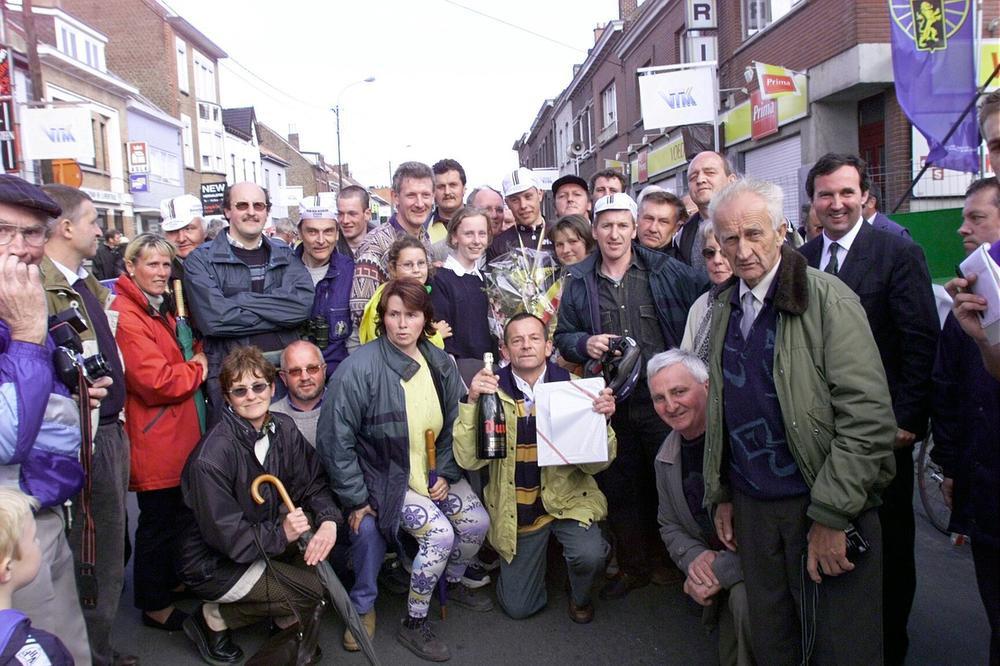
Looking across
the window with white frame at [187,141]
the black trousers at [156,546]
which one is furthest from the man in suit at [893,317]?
the window with white frame at [187,141]

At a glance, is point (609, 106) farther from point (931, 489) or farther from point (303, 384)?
point (303, 384)

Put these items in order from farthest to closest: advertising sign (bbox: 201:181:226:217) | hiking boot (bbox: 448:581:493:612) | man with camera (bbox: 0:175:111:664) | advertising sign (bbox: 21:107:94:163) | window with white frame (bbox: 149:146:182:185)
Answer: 1. window with white frame (bbox: 149:146:182:185)
2. advertising sign (bbox: 201:181:226:217)
3. advertising sign (bbox: 21:107:94:163)
4. hiking boot (bbox: 448:581:493:612)
5. man with camera (bbox: 0:175:111:664)

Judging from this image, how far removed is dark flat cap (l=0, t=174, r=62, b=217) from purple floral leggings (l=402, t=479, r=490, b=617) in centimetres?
226

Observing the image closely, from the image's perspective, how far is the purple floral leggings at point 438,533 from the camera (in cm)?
391

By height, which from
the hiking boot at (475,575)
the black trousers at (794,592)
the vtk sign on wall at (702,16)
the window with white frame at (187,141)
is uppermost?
the window with white frame at (187,141)

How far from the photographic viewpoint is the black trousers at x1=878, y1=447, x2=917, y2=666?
3256 mm

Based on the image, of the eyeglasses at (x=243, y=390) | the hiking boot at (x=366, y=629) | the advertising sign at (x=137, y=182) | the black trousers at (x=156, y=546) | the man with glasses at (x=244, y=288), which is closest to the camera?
the eyeglasses at (x=243, y=390)

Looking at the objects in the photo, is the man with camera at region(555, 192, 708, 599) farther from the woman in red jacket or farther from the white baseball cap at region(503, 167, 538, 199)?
the woman in red jacket

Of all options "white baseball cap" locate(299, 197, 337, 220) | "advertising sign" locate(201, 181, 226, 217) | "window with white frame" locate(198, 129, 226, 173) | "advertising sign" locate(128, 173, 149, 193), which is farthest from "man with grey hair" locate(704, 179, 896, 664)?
"window with white frame" locate(198, 129, 226, 173)

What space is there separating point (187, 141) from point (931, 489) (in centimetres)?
4037

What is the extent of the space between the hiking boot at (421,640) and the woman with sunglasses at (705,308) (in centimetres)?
205

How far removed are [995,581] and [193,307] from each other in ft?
13.9

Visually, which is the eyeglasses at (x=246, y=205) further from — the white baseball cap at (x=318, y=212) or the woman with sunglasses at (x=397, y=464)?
the woman with sunglasses at (x=397, y=464)

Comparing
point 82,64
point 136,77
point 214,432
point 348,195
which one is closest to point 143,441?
point 214,432
